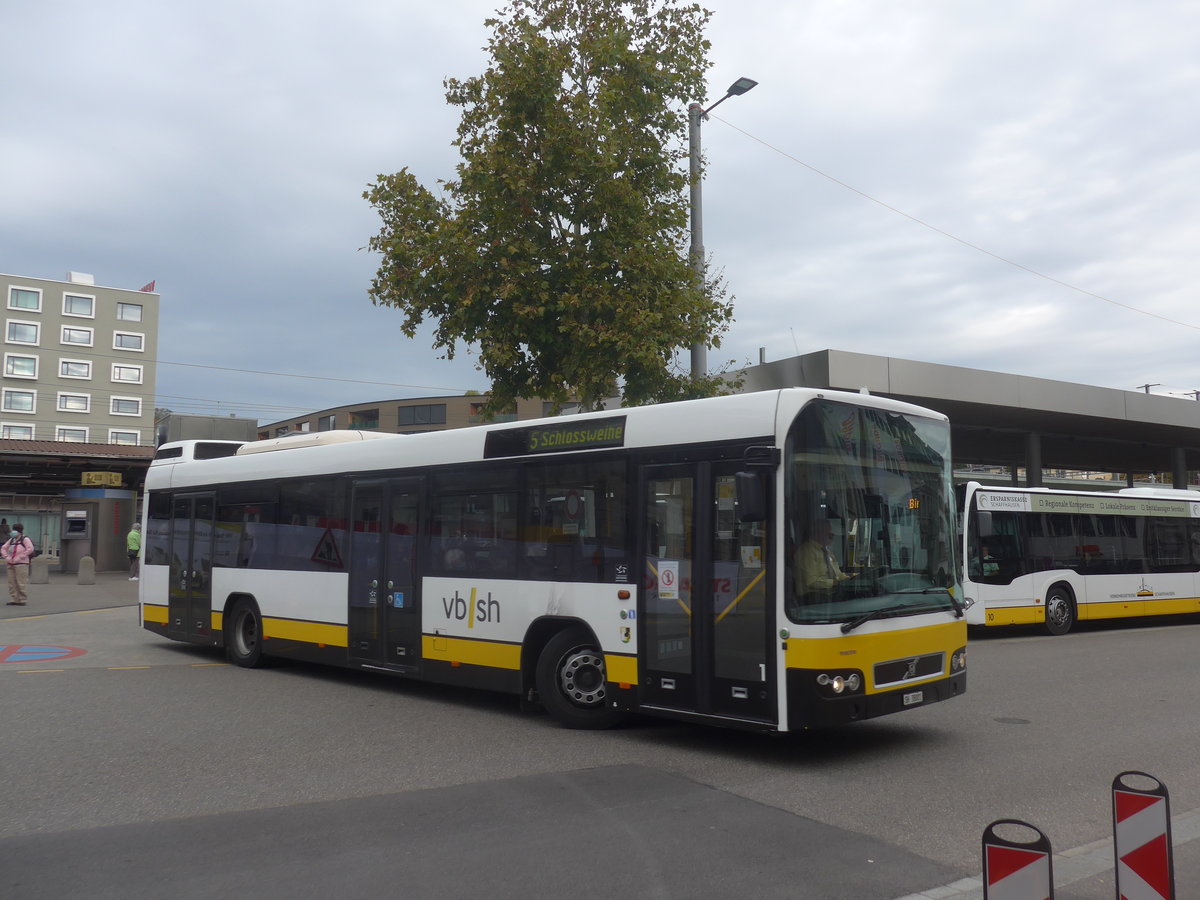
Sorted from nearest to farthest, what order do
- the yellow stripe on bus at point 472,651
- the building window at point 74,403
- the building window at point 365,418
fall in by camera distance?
the yellow stripe on bus at point 472,651 < the building window at point 74,403 < the building window at point 365,418

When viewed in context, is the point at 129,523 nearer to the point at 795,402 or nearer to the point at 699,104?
the point at 699,104

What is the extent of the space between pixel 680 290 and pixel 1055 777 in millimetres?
9606

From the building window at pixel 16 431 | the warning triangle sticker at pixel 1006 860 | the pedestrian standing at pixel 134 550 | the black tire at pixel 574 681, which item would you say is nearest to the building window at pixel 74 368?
the building window at pixel 16 431

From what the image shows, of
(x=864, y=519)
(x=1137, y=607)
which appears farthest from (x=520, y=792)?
(x=1137, y=607)

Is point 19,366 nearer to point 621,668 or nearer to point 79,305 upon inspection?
point 79,305

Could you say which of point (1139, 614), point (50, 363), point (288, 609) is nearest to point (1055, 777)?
point (288, 609)

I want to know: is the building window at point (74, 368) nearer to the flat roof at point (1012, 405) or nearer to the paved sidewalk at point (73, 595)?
the paved sidewalk at point (73, 595)

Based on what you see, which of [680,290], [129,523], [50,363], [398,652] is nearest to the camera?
[398,652]

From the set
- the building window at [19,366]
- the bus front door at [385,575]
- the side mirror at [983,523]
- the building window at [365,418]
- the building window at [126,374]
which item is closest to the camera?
the bus front door at [385,575]

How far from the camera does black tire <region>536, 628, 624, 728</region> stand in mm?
8742

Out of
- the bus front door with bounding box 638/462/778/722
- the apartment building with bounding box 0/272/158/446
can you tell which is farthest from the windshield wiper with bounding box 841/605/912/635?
the apartment building with bounding box 0/272/158/446

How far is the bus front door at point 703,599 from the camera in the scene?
745 centimetres

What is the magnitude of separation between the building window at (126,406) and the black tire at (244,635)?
8225 cm

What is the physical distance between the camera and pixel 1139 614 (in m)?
19.9
